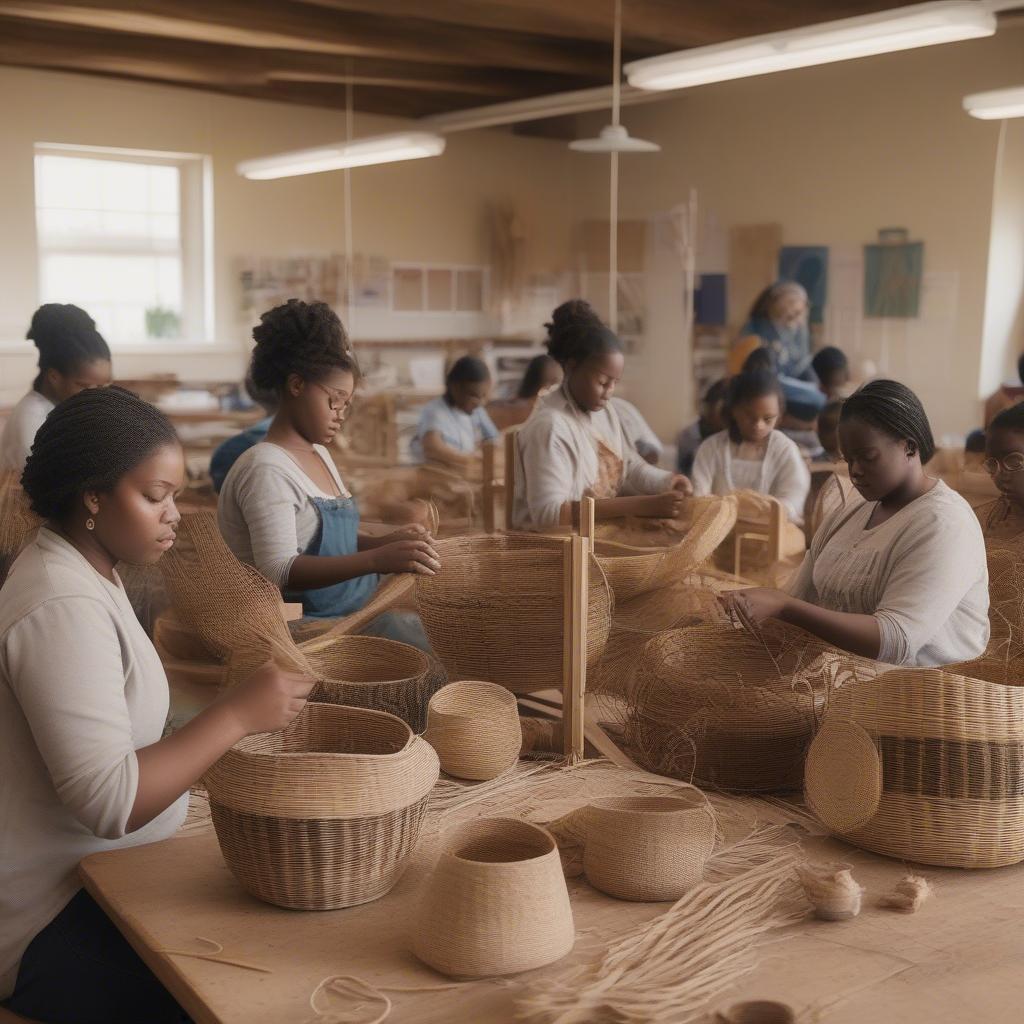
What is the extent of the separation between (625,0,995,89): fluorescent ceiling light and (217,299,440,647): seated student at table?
2.12 metres

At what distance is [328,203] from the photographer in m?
6.74

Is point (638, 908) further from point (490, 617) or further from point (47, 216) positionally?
point (47, 216)

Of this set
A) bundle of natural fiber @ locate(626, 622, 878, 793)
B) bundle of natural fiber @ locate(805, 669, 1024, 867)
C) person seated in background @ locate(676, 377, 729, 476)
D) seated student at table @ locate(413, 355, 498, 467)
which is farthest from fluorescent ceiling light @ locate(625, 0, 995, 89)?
bundle of natural fiber @ locate(805, 669, 1024, 867)

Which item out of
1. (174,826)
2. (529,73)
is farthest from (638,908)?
(529,73)

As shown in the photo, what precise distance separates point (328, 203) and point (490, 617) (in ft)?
16.5

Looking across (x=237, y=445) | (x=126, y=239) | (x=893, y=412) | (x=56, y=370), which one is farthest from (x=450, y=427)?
(x=893, y=412)

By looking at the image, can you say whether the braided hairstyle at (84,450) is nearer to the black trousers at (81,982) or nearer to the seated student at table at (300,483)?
the black trousers at (81,982)

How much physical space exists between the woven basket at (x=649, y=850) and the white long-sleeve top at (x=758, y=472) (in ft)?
8.65

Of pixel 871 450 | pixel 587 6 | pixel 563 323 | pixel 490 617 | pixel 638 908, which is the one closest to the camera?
pixel 638 908

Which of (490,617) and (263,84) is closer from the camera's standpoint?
(490,617)

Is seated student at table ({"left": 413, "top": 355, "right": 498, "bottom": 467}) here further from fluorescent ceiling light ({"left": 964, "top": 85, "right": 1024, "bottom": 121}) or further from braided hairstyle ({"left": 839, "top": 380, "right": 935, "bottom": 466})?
braided hairstyle ({"left": 839, "top": 380, "right": 935, "bottom": 466})

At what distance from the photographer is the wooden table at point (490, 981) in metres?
1.20

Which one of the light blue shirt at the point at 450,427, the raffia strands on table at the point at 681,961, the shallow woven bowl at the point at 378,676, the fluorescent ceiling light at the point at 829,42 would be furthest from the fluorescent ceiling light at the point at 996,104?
the raffia strands on table at the point at 681,961

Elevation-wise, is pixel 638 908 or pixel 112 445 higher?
pixel 112 445
